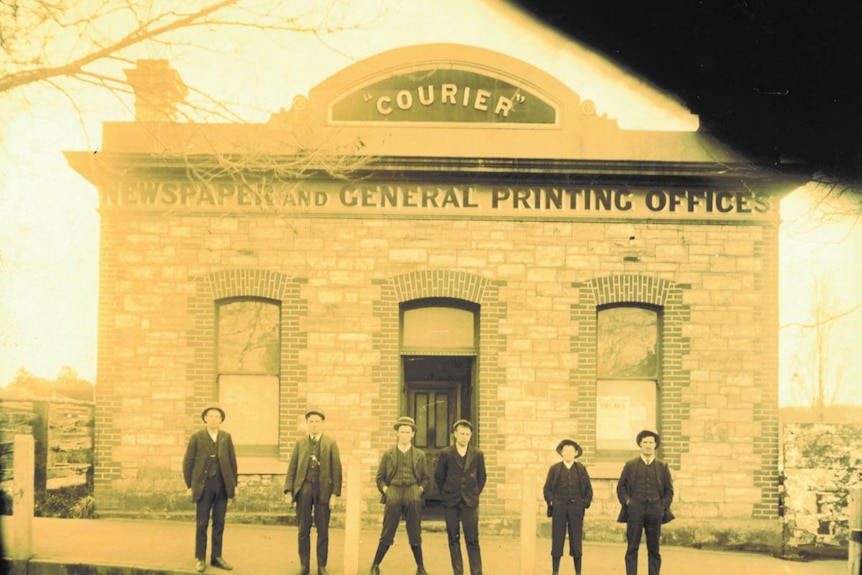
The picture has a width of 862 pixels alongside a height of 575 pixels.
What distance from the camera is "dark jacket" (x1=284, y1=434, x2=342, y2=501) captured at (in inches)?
409

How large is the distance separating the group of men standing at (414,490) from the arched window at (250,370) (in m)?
3.09

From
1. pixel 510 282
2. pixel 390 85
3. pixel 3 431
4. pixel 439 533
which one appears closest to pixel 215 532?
pixel 439 533

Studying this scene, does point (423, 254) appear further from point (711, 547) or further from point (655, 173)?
point (711, 547)

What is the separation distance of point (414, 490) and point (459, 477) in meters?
0.55

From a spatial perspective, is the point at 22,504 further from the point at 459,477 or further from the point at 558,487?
the point at 558,487

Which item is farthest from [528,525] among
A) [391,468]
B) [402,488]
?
[391,468]

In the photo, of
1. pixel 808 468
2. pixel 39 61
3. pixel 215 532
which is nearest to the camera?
pixel 39 61

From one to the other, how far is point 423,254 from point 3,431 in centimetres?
669

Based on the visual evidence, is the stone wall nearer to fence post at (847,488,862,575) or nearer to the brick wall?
the brick wall

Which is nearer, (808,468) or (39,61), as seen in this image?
(39,61)

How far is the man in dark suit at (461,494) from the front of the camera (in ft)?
33.4

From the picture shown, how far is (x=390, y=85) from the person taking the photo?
13484 mm

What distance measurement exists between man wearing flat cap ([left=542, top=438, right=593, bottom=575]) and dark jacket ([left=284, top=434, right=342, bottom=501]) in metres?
2.47

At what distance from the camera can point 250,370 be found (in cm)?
1359
